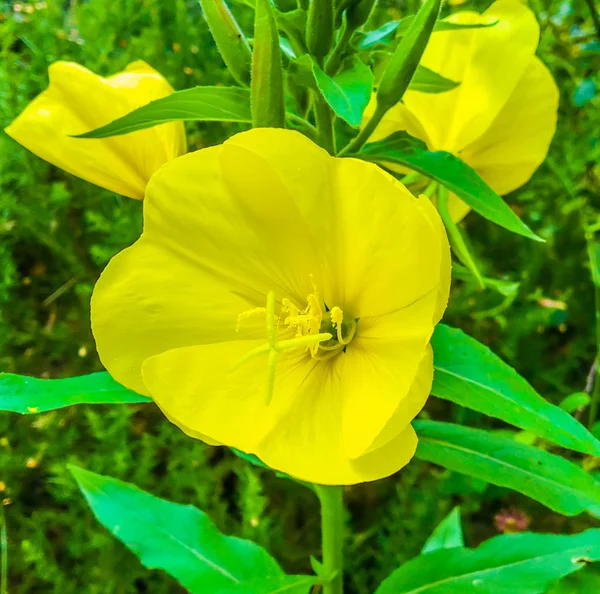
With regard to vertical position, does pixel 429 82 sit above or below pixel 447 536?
above

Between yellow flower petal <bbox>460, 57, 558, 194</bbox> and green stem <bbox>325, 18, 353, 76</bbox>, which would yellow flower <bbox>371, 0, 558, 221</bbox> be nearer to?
yellow flower petal <bbox>460, 57, 558, 194</bbox>

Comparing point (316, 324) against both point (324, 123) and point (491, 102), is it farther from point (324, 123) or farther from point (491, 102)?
point (491, 102)

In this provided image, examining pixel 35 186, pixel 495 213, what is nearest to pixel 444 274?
pixel 495 213

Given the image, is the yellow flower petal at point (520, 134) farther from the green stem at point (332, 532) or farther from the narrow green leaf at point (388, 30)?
the green stem at point (332, 532)

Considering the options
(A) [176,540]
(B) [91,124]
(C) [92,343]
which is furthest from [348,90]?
(C) [92,343]

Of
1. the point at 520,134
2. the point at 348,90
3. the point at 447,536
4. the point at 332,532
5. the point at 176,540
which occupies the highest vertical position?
the point at 348,90

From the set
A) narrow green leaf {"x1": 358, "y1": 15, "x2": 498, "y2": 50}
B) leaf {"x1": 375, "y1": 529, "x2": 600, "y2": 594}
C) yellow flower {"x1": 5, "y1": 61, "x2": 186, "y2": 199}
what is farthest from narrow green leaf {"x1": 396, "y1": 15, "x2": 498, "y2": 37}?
leaf {"x1": 375, "y1": 529, "x2": 600, "y2": 594}

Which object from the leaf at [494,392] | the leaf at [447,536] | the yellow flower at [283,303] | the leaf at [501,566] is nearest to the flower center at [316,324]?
the yellow flower at [283,303]
